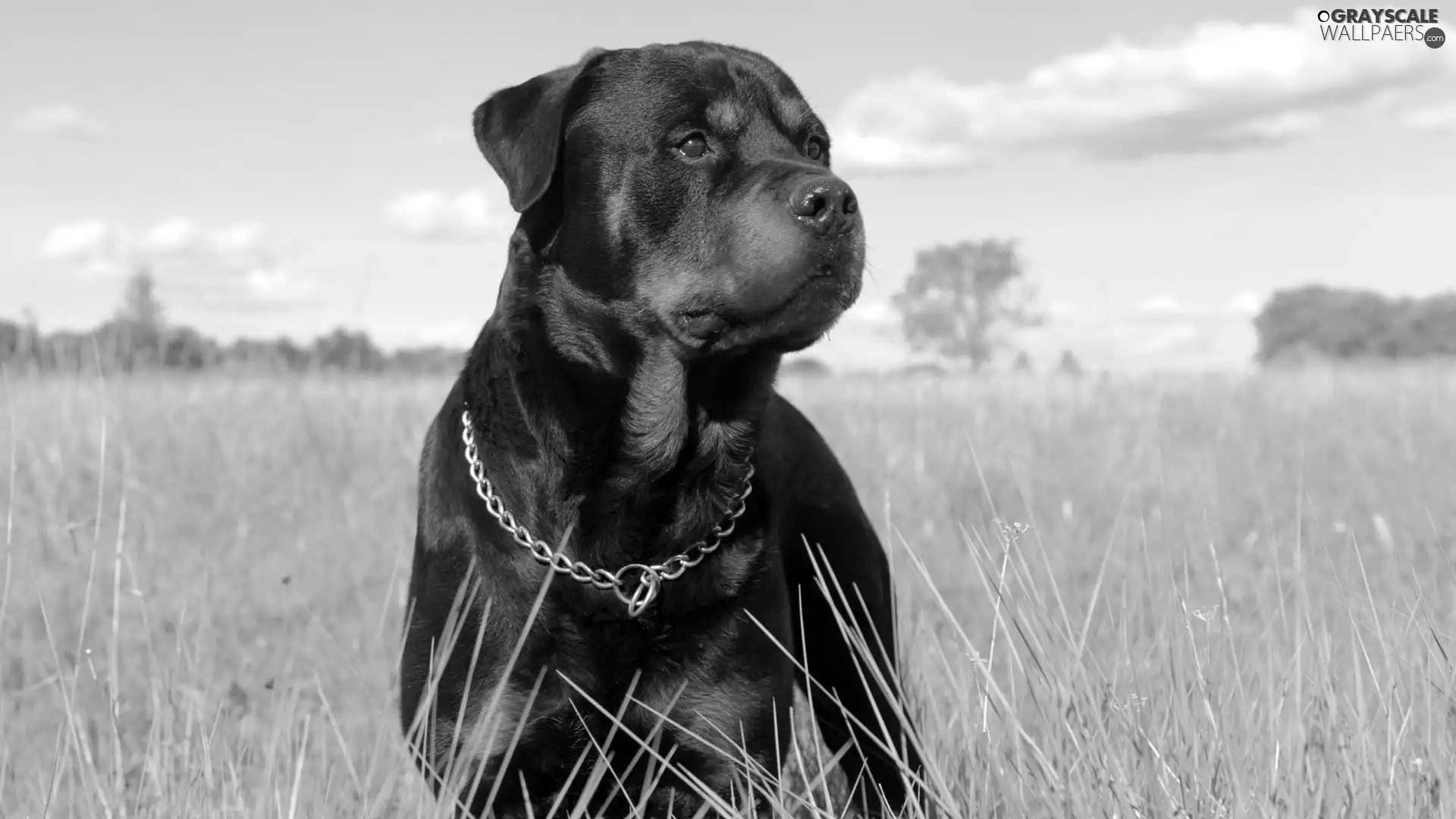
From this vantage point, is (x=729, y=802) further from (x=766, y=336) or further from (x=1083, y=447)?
(x=1083, y=447)

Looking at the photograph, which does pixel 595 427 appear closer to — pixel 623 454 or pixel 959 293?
pixel 623 454

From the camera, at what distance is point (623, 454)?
2.73 m

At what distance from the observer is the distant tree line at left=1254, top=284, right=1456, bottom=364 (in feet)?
147

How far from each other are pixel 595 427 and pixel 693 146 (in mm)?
663

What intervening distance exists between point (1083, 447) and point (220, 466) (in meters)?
5.46

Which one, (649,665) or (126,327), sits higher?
(126,327)

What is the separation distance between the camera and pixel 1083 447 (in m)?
Answer: 8.38

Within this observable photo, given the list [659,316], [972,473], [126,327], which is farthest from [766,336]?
[126,327]

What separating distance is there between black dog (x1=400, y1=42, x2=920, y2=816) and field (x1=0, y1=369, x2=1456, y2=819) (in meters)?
0.31

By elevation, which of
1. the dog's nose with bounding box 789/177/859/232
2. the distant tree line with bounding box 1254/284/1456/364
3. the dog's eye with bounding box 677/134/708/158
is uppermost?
the dog's eye with bounding box 677/134/708/158

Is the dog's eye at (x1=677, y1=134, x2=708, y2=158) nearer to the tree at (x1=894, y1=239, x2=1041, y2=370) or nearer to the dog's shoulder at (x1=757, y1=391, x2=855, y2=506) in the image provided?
the dog's shoulder at (x1=757, y1=391, x2=855, y2=506)

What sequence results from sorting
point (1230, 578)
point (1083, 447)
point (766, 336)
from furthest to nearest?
1. point (1083, 447)
2. point (1230, 578)
3. point (766, 336)

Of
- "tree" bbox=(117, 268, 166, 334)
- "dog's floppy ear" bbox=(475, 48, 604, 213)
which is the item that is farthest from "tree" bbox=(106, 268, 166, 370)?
"dog's floppy ear" bbox=(475, 48, 604, 213)

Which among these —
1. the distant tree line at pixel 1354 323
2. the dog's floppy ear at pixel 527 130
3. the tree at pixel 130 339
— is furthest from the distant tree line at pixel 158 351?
the distant tree line at pixel 1354 323
